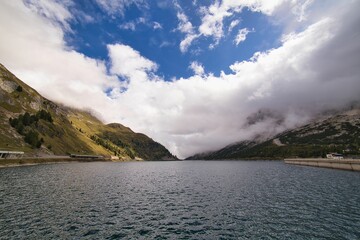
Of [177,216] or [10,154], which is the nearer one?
[177,216]

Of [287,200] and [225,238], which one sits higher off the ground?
[287,200]

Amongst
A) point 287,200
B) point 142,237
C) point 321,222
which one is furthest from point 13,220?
point 287,200

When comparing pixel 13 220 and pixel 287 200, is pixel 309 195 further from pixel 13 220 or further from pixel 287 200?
pixel 13 220

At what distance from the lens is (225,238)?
3406cm

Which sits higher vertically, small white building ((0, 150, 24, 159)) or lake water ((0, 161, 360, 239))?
small white building ((0, 150, 24, 159))

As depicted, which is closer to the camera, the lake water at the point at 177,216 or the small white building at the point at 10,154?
the lake water at the point at 177,216

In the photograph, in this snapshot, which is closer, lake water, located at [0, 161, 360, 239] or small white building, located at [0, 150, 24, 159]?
lake water, located at [0, 161, 360, 239]

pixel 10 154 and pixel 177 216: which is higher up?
pixel 10 154

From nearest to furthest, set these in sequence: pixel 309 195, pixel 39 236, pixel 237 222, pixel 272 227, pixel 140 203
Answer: pixel 39 236 → pixel 272 227 → pixel 237 222 → pixel 140 203 → pixel 309 195

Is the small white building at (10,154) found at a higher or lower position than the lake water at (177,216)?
higher

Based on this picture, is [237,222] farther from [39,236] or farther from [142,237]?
[39,236]

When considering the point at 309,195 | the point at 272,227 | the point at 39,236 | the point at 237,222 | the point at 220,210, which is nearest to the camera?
the point at 39,236

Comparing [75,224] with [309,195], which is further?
[309,195]

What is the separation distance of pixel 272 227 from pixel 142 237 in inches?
814
